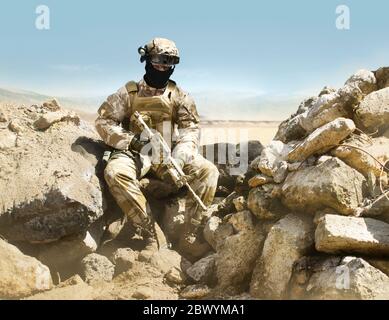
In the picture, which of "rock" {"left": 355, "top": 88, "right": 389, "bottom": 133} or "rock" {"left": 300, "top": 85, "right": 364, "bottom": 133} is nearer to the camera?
"rock" {"left": 355, "top": 88, "right": 389, "bottom": 133}

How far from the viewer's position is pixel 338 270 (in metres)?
4.33

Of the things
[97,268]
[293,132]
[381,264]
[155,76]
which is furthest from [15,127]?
[381,264]

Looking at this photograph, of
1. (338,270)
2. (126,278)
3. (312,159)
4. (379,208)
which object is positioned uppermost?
(312,159)

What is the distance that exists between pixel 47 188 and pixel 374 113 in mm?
4031

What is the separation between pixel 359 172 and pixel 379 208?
537 mm

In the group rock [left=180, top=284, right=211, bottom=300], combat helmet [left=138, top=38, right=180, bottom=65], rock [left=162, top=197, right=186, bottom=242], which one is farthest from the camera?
combat helmet [left=138, top=38, right=180, bottom=65]

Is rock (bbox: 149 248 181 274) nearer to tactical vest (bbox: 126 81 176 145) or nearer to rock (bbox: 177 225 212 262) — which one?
rock (bbox: 177 225 212 262)

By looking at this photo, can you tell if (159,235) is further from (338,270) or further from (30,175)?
(338,270)

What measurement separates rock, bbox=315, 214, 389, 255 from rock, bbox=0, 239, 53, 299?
3114 millimetres

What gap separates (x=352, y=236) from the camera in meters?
4.41

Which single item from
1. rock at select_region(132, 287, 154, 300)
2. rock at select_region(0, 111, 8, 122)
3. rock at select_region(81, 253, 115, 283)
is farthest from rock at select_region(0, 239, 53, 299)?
rock at select_region(0, 111, 8, 122)

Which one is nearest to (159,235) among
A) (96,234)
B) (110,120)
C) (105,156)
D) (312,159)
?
(96,234)

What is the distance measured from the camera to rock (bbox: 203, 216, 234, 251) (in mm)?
5719

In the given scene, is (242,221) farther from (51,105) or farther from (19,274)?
(51,105)
